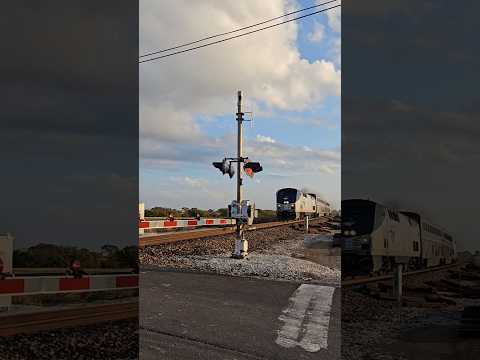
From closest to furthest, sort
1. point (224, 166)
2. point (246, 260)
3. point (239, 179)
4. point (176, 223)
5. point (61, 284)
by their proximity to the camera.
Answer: point (61, 284) → point (224, 166) → point (239, 179) → point (246, 260) → point (176, 223)

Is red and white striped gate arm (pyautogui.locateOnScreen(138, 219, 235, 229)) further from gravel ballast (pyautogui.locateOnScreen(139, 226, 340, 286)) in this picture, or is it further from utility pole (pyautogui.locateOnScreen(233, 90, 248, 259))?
utility pole (pyautogui.locateOnScreen(233, 90, 248, 259))

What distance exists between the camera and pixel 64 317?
614 centimetres

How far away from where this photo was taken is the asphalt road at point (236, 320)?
6.08 metres

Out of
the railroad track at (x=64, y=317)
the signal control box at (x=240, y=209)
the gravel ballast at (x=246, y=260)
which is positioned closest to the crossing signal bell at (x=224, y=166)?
the signal control box at (x=240, y=209)

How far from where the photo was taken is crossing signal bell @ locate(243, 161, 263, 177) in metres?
12.6

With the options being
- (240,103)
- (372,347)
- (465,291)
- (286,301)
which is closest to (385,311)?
(372,347)

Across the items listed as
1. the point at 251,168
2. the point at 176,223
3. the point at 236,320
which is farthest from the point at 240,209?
the point at 236,320

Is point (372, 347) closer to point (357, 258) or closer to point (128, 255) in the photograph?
point (357, 258)

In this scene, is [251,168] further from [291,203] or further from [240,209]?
[291,203]

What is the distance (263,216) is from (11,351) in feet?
103

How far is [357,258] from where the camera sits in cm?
465

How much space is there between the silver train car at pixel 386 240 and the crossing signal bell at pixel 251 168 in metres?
7.92

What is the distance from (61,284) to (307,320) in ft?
11.5

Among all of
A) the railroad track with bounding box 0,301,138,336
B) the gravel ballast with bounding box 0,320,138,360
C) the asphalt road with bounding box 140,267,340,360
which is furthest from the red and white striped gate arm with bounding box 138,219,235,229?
the gravel ballast with bounding box 0,320,138,360
